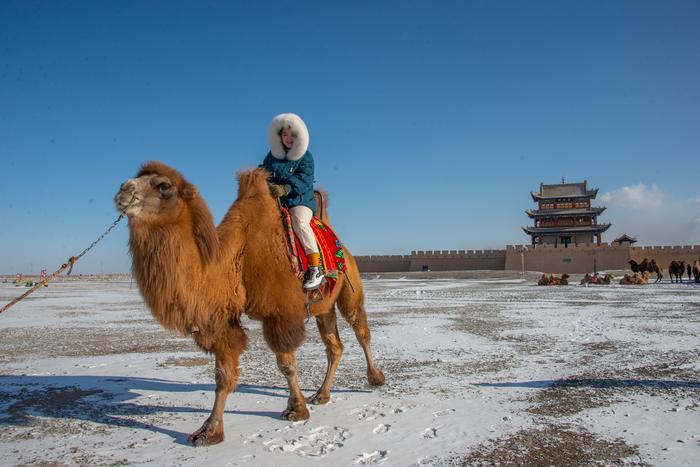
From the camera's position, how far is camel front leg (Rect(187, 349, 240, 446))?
10.7ft

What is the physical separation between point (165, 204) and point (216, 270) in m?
0.57

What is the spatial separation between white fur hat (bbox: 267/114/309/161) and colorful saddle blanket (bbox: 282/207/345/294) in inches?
20.8

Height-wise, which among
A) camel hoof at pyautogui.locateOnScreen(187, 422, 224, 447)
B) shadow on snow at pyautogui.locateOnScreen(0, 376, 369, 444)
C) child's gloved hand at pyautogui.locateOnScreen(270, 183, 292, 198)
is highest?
child's gloved hand at pyautogui.locateOnScreen(270, 183, 292, 198)

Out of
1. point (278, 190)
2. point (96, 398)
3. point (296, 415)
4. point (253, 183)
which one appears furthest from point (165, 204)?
point (96, 398)

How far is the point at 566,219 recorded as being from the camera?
2286 inches

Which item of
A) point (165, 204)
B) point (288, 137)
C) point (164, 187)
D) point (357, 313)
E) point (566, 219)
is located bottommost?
point (357, 313)

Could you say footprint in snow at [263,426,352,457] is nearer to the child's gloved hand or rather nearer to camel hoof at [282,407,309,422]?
camel hoof at [282,407,309,422]

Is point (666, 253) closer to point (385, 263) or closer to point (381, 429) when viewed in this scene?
point (385, 263)

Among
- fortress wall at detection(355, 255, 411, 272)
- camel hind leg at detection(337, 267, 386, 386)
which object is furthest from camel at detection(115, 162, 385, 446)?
fortress wall at detection(355, 255, 411, 272)

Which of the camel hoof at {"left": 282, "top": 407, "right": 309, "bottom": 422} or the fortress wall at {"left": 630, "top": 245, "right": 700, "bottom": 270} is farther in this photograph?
the fortress wall at {"left": 630, "top": 245, "right": 700, "bottom": 270}

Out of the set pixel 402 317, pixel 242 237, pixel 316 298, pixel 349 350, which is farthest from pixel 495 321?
pixel 242 237

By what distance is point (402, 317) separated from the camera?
11633 millimetres

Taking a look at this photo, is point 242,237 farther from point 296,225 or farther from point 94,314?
point 94,314

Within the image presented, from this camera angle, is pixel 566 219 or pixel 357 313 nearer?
pixel 357 313
